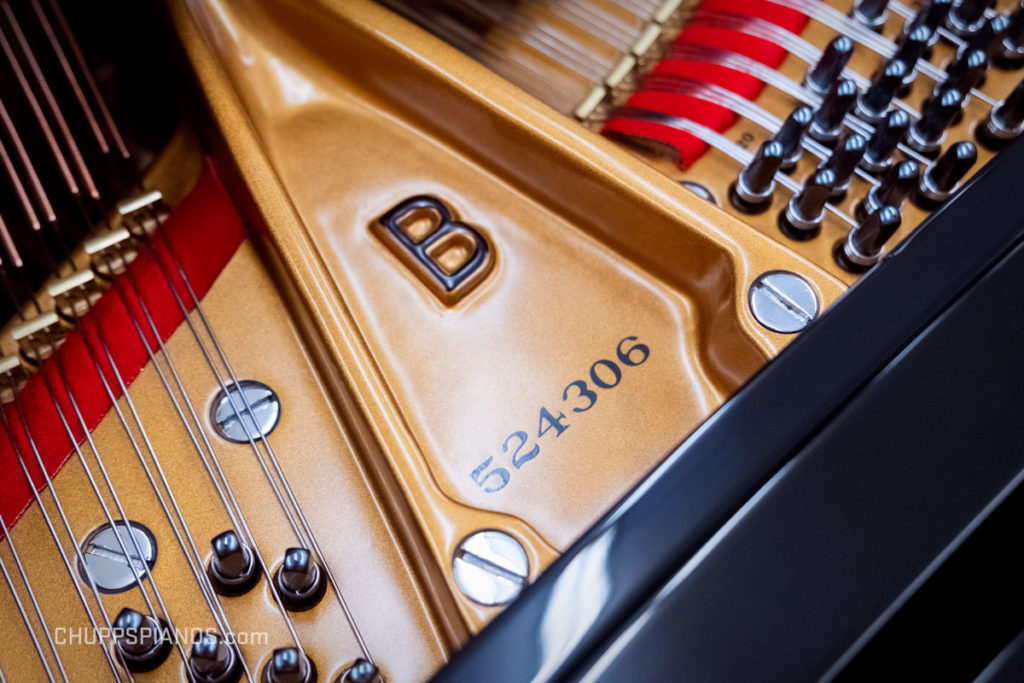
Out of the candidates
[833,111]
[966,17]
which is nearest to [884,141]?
[833,111]

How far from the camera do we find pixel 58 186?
1348mm

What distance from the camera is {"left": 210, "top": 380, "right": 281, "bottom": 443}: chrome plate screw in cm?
113

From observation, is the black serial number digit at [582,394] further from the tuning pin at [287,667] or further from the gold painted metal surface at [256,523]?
the tuning pin at [287,667]

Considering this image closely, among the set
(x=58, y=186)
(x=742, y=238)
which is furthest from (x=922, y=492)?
(x=58, y=186)

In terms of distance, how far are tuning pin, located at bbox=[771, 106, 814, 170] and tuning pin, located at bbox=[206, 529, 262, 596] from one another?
2.86 ft

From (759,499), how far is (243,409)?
68 cm

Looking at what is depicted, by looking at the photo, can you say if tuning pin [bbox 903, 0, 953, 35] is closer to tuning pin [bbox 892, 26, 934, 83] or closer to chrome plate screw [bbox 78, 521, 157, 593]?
tuning pin [bbox 892, 26, 934, 83]

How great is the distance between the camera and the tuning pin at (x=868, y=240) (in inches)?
45.7

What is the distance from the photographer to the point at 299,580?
3.27 ft

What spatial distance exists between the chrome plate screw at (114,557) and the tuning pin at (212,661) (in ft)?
0.40

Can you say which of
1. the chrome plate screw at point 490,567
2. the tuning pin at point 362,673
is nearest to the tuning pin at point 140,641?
the tuning pin at point 362,673

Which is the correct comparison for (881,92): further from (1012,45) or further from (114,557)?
Result: (114,557)

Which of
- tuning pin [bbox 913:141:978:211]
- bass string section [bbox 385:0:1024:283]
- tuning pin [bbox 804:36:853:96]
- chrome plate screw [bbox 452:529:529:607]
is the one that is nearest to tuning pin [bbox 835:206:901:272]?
bass string section [bbox 385:0:1024:283]

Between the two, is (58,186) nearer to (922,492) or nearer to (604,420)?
(604,420)
